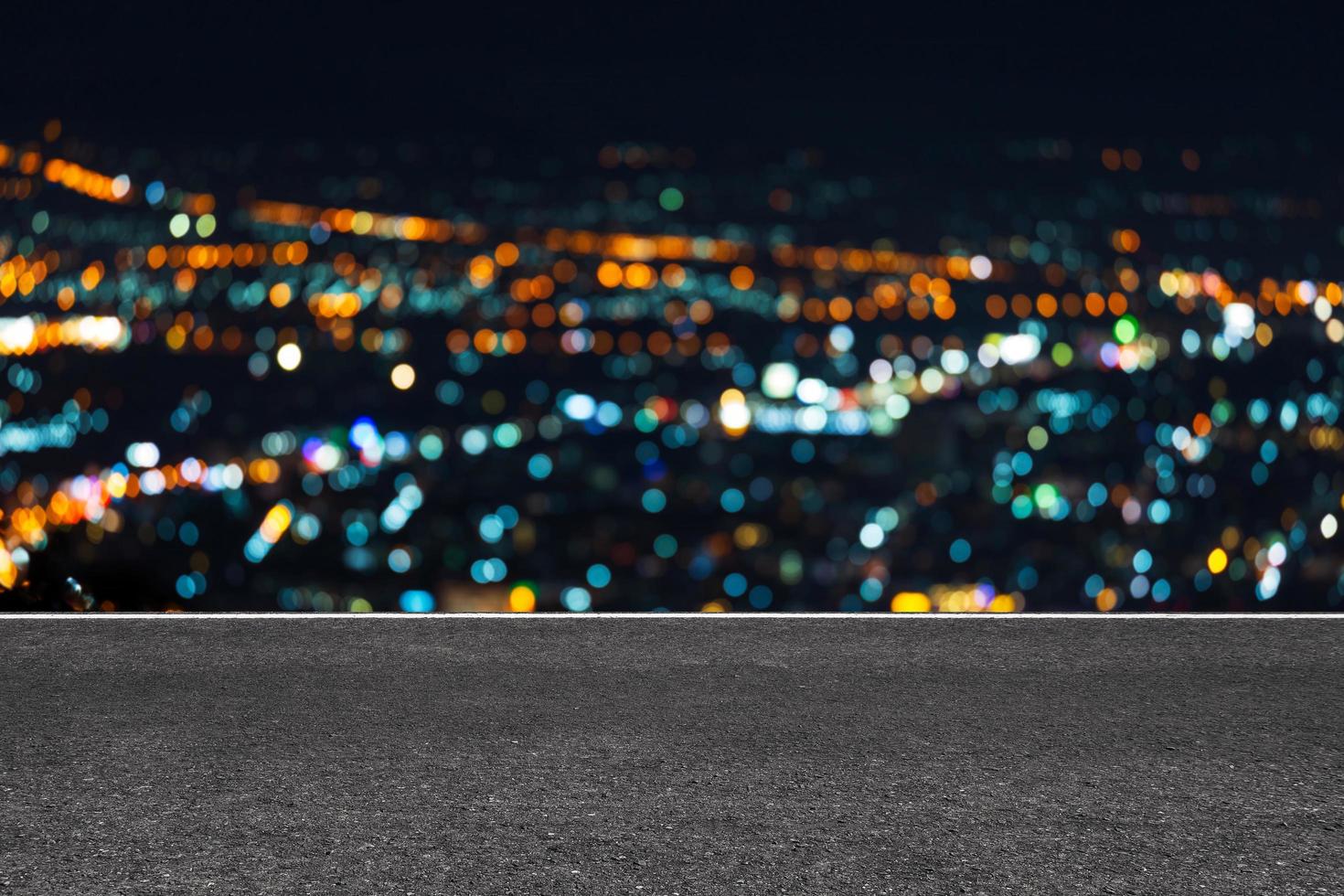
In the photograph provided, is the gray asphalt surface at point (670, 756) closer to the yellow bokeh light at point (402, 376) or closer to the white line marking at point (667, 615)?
the white line marking at point (667, 615)

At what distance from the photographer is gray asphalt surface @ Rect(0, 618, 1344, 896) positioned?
3.18 meters

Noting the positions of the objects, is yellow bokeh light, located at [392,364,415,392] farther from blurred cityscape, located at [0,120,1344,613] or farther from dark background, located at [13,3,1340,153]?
dark background, located at [13,3,1340,153]

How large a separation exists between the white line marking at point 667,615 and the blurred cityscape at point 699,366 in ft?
9.03

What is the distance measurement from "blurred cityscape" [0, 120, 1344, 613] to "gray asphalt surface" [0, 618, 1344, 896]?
10.5 ft

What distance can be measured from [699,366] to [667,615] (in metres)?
3.56

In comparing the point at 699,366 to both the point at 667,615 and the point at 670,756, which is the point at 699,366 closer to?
the point at 667,615

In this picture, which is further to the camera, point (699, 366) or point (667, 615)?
point (699, 366)

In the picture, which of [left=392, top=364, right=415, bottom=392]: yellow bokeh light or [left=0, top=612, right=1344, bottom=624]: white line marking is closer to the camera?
[left=0, top=612, right=1344, bottom=624]: white line marking

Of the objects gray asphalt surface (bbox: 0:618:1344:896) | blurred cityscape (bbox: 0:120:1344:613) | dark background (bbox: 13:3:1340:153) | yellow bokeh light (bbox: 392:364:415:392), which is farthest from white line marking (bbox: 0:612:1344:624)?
dark background (bbox: 13:3:1340:153)

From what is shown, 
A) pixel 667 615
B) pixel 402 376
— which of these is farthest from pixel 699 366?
pixel 667 615

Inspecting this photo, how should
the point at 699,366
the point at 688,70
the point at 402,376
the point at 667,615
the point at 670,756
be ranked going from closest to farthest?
the point at 670,756 → the point at 667,615 → the point at 699,366 → the point at 402,376 → the point at 688,70

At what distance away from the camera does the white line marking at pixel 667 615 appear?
6.25 m

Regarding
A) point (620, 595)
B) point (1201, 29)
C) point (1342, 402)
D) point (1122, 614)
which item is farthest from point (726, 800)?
point (1201, 29)

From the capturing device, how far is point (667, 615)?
20.6 feet
